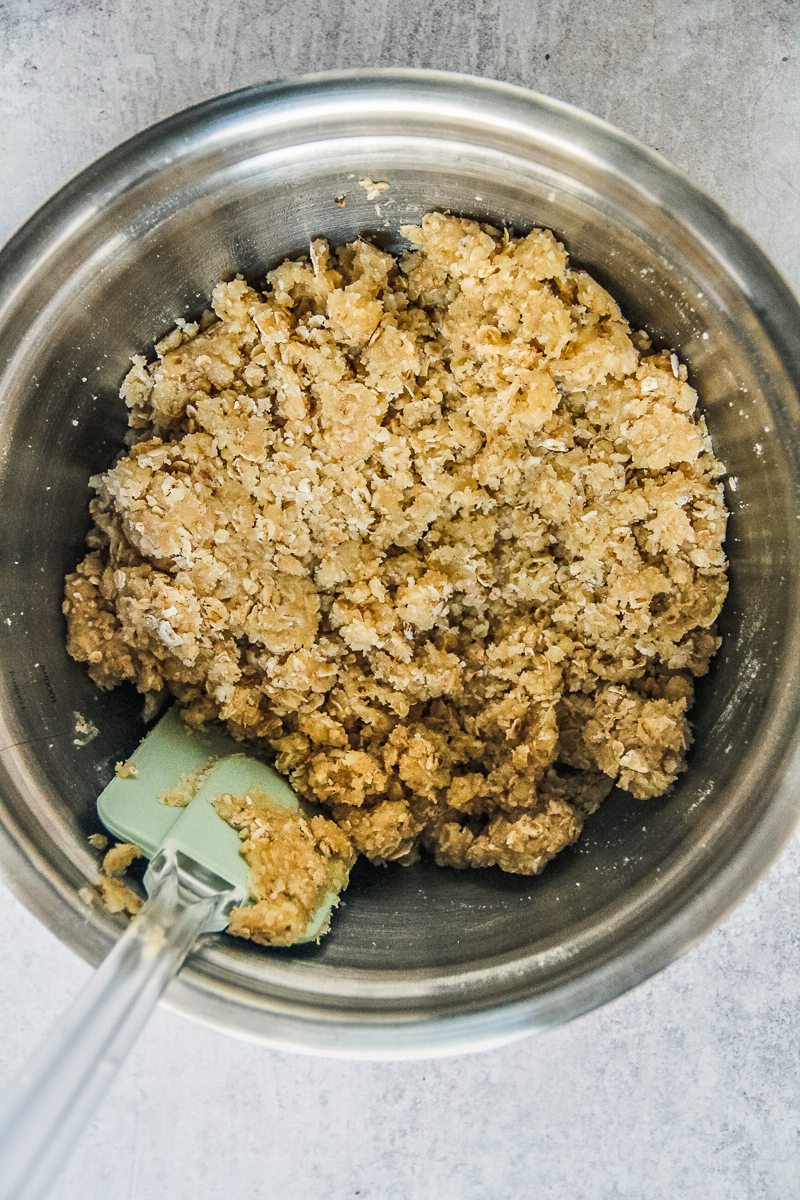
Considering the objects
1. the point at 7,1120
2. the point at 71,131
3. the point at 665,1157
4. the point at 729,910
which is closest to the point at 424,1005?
the point at 729,910

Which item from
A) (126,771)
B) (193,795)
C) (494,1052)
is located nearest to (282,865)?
(193,795)

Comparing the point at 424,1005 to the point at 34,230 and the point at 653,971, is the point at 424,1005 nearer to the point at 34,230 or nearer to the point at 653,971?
the point at 653,971

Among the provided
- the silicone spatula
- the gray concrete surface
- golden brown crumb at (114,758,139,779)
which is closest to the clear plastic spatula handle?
the silicone spatula

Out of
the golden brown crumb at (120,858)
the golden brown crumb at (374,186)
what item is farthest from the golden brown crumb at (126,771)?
the golden brown crumb at (374,186)

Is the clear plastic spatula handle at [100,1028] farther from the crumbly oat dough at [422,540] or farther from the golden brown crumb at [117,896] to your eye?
the crumbly oat dough at [422,540]

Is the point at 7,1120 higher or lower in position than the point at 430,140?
lower

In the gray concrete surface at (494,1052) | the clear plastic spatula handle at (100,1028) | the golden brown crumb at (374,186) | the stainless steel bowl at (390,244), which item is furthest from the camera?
the gray concrete surface at (494,1052)

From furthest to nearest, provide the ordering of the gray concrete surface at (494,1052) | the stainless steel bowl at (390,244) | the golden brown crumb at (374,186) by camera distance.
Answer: the gray concrete surface at (494,1052) < the golden brown crumb at (374,186) < the stainless steel bowl at (390,244)

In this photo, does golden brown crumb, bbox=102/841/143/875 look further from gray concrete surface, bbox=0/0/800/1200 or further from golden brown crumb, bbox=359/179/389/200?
golden brown crumb, bbox=359/179/389/200
